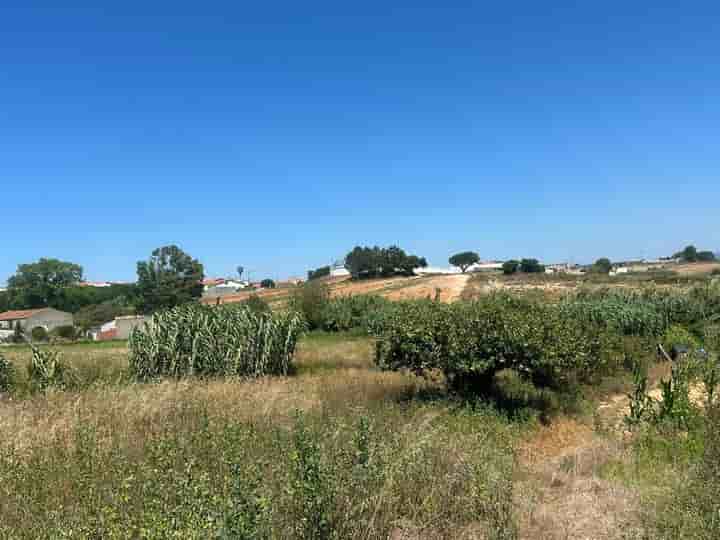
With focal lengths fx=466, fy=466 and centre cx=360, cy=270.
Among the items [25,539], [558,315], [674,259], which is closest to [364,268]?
[674,259]

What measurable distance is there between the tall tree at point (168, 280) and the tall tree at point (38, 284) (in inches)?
1359

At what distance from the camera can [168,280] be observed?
6794 cm

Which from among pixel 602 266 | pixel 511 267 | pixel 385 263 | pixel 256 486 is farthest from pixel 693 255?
pixel 256 486

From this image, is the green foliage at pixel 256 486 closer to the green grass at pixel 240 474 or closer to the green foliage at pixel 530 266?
the green grass at pixel 240 474

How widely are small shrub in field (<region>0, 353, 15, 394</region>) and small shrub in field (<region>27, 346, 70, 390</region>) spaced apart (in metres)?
0.31

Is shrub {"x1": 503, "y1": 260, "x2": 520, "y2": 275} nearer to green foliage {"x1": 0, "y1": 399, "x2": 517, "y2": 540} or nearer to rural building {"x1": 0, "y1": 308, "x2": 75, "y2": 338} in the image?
rural building {"x1": 0, "y1": 308, "x2": 75, "y2": 338}

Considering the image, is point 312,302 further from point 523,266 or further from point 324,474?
point 523,266

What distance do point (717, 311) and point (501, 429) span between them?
1473cm

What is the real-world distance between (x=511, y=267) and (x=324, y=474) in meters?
77.6

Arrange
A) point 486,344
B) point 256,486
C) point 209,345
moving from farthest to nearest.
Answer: point 209,345 < point 486,344 < point 256,486

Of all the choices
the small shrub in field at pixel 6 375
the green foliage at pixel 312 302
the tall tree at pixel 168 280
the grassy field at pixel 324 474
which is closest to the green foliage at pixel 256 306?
the green foliage at pixel 312 302

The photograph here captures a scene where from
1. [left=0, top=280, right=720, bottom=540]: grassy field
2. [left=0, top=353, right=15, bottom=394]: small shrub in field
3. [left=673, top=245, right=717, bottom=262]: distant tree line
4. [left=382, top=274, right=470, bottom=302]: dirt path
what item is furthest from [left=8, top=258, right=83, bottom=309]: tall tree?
[left=673, top=245, right=717, bottom=262]: distant tree line

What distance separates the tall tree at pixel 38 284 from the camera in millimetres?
90188

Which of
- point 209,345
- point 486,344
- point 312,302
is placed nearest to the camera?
point 486,344
